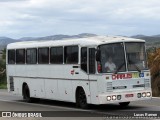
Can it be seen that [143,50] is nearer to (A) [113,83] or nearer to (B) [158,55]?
(A) [113,83]

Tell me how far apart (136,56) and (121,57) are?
642mm

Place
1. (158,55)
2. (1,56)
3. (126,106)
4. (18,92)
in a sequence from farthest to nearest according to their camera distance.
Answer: (1,56) → (158,55) → (18,92) → (126,106)

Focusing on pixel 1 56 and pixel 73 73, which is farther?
pixel 1 56

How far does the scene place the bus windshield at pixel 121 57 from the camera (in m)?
17.8

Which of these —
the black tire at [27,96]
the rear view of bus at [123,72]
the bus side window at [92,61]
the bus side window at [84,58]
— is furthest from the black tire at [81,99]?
the black tire at [27,96]

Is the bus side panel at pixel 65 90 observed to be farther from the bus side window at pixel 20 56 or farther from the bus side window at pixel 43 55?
the bus side window at pixel 20 56

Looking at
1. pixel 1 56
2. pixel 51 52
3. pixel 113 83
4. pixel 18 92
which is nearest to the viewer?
pixel 113 83

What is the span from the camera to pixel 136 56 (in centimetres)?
1838

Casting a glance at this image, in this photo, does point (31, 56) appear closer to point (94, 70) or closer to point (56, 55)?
point (56, 55)

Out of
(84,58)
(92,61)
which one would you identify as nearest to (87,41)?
(84,58)

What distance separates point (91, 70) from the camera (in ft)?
59.7

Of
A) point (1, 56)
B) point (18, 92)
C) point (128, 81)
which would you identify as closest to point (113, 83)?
point (128, 81)

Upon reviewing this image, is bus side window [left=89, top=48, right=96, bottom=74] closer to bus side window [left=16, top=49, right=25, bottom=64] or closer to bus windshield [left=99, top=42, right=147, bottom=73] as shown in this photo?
bus windshield [left=99, top=42, right=147, bottom=73]

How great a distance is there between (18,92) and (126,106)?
755cm
